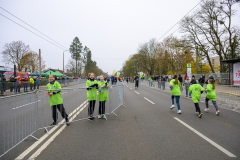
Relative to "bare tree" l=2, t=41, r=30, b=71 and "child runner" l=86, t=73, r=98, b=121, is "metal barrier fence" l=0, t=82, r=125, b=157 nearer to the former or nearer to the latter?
"child runner" l=86, t=73, r=98, b=121

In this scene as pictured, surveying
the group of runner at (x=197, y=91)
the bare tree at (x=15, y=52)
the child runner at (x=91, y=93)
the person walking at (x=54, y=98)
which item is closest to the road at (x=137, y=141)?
the person walking at (x=54, y=98)

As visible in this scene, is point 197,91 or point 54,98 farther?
point 197,91

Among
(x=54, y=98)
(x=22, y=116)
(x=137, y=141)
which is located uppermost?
(x=54, y=98)

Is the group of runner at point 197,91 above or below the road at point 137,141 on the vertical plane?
above

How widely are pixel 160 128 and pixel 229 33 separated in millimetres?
25653

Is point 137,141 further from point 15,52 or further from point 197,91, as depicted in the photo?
point 15,52

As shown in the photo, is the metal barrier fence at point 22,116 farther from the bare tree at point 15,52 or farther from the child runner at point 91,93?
the bare tree at point 15,52

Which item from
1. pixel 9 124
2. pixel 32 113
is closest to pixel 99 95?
pixel 32 113

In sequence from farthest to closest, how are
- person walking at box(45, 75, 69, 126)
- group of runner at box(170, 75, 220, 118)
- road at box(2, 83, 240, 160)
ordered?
group of runner at box(170, 75, 220, 118) < person walking at box(45, 75, 69, 126) < road at box(2, 83, 240, 160)

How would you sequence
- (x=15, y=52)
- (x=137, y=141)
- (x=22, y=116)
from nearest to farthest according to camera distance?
(x=137, y=141)
(x=22, y=116)
(x=15, y=52)

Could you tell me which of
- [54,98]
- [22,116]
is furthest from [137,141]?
[22,116]

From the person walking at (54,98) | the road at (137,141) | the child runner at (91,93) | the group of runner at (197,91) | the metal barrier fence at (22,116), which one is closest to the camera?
the road at (137,141)

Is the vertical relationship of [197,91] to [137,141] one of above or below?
above

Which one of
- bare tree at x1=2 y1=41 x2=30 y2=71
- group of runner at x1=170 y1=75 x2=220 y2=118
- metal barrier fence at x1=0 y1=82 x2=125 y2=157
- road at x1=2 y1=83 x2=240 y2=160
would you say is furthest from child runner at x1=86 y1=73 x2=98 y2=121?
bare tree at x1=2 y1=41 x2=30 y2=71
